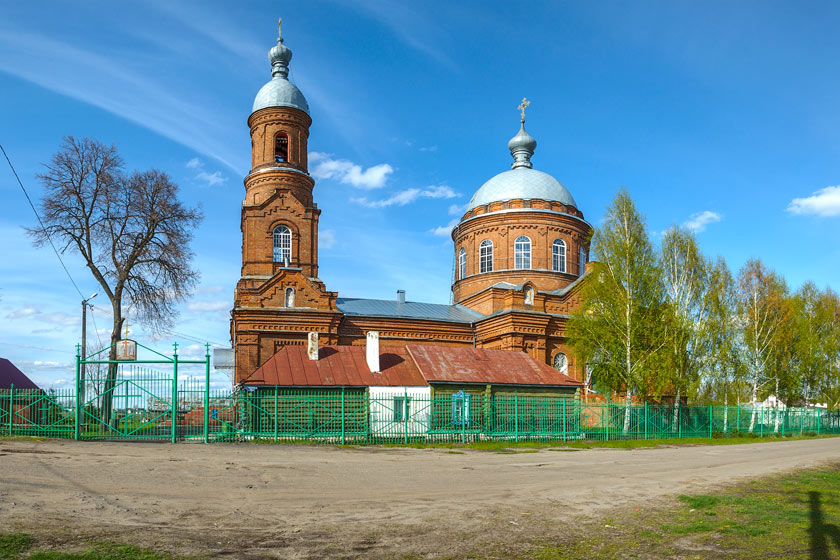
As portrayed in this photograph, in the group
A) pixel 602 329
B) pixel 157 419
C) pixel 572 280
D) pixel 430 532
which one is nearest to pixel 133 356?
pixel 157 419

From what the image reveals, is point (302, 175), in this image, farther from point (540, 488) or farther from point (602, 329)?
point (540, 488)

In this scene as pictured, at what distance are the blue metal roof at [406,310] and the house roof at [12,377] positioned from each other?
45.5 ft

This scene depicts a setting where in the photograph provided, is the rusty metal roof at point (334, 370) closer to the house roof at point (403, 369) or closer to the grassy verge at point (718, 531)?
the house roof at point (403, 369)

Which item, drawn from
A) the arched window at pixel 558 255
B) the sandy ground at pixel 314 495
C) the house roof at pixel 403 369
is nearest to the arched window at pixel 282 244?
the house roof at pixel 403 369

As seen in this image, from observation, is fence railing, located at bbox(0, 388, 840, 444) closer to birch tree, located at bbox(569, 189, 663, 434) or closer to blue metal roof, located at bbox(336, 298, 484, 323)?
birch tree, located at bbox(569, 189, 663, 434)

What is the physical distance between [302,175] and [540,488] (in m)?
24.1

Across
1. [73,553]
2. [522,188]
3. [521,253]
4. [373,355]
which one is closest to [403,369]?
[373,355]

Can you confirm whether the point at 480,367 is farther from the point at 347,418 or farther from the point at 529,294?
the point at 529,294

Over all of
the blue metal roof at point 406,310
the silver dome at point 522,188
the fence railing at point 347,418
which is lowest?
the fence railing at point 347,418

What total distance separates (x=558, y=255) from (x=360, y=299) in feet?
35.2

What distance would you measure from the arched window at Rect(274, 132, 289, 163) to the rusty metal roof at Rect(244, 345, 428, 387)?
40.2ft

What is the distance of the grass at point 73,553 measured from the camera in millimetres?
5805

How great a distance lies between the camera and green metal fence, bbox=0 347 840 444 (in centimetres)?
1738

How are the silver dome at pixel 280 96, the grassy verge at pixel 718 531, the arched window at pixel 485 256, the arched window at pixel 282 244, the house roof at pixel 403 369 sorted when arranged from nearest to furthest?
the grassy verge at pixel 718 531 → the house roof at pixel 403 369 → the arched window at pixel 282 244 → the silver dome at pixel 280 96 → the arched window at pixel 485 256
